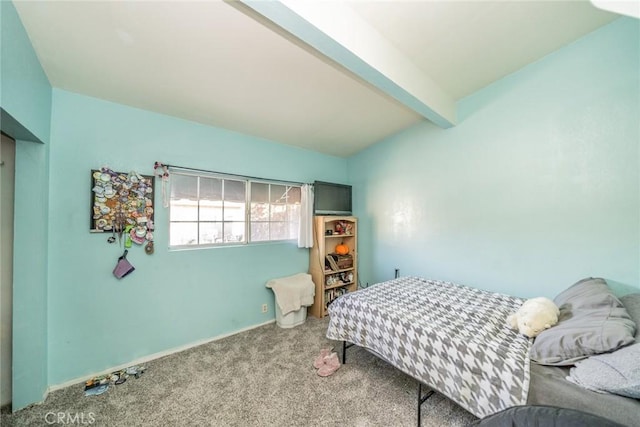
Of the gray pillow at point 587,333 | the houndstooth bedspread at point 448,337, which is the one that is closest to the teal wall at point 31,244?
the houndstooth bedspread at point 448,337

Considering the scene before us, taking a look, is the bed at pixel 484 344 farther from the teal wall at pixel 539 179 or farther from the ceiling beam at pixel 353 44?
the ceiling beam at pixel 353 44

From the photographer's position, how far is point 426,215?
108 inches

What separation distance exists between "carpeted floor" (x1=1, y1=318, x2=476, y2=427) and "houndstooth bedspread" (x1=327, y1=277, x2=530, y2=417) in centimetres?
30

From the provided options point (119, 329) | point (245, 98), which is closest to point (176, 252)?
point (119, 329)

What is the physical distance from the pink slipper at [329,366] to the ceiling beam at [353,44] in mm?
2420

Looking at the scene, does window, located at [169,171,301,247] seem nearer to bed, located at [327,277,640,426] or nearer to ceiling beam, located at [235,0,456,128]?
bed, located at [327,277,640,426]

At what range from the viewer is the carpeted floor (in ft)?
4.72

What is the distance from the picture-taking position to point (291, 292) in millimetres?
2680

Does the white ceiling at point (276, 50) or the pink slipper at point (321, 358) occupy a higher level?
the white ceiling at point (276, 50)

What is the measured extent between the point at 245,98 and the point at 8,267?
215 cm

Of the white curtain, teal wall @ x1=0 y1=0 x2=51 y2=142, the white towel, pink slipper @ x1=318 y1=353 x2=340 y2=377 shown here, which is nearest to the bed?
pink slipper @ x1=318 y1=353 x2=340 y2=377

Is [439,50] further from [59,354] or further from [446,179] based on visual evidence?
[59,354]

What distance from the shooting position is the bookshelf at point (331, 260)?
10.0ft

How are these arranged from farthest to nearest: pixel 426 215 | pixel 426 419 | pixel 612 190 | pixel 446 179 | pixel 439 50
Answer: pixel 426 215
pixel 446 179
pixel 439 50
pixel 612 190
pixel 426 419
